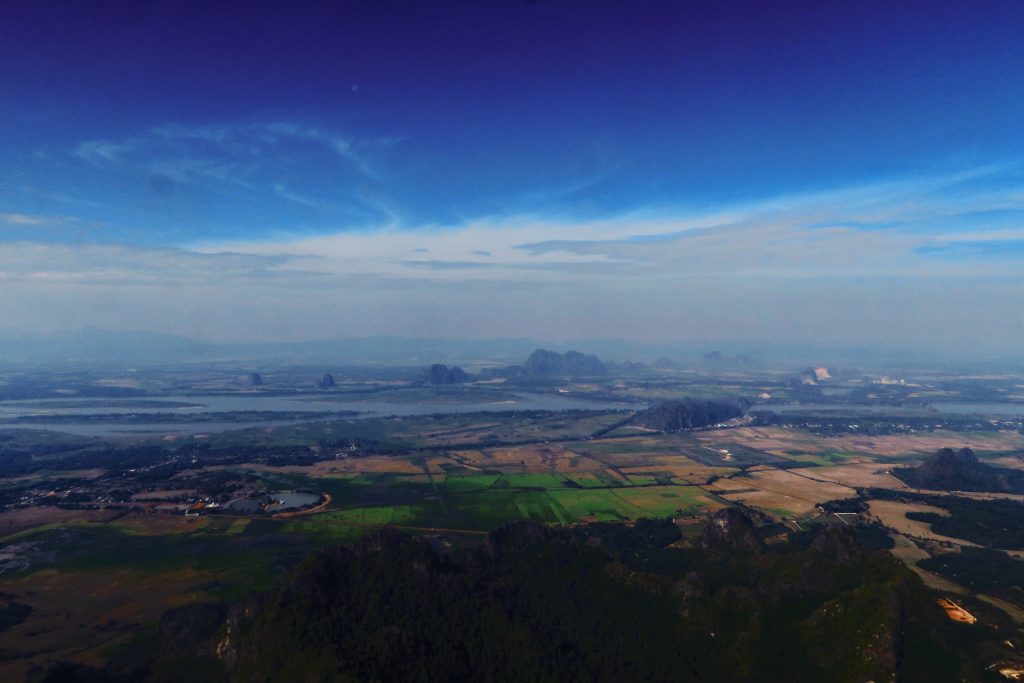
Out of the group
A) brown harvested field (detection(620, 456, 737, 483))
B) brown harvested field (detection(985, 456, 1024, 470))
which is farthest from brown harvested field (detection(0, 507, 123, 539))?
brown harvested field (detection(985, 456, 1024, 470))

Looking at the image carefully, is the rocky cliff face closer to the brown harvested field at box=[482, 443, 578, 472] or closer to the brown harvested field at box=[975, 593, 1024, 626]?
the brown harvested field at box=[975, 593, 1024, 626]

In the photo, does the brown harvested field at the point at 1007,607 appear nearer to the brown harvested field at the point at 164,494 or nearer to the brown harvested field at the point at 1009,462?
the brown harvested field at the point at 1009,462

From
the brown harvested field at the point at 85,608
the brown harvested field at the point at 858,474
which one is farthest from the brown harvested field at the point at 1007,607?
the brown harvested field at the point at 85,608

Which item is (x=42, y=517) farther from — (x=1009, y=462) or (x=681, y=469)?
(x=1009, y=462)

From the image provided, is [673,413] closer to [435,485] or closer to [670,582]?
[435,485]

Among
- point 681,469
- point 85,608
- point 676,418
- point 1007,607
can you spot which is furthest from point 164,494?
point 676,418

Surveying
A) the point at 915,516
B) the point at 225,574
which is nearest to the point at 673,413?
the point at 915,516
